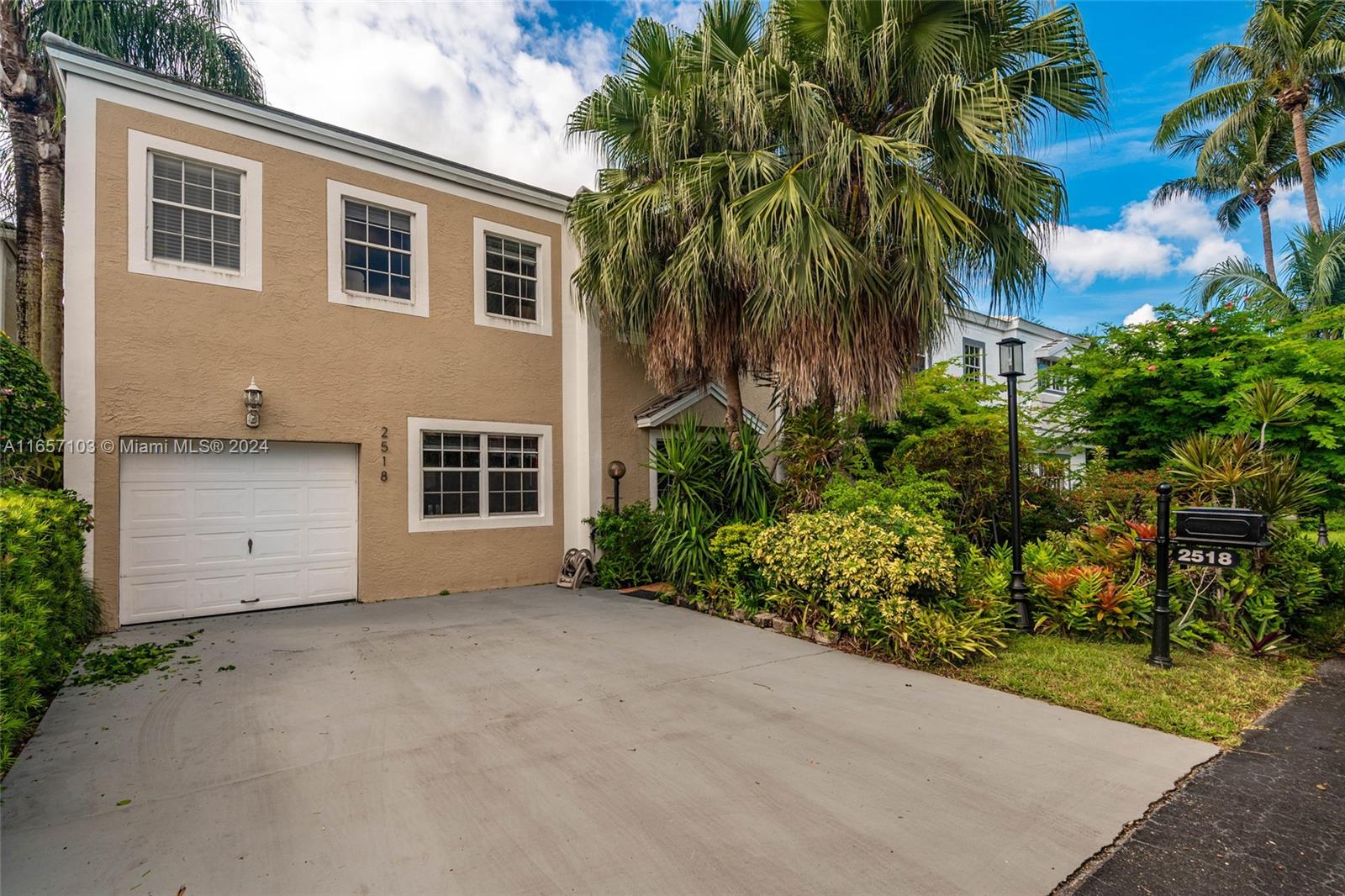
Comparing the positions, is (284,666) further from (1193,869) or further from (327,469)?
(1193,869)

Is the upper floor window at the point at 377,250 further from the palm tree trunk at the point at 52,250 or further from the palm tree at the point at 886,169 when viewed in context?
the palm tree at the point at 886,169

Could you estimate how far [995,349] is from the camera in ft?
53.6

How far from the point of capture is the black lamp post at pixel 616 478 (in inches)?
404

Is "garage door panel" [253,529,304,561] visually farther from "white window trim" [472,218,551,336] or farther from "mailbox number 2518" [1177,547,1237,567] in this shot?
"mailbox number 2518" [1177,547,1237,567]

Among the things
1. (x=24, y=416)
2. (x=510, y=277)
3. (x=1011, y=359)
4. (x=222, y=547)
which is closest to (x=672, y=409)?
(x=510, y=277)

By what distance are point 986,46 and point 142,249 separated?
10.0 meters

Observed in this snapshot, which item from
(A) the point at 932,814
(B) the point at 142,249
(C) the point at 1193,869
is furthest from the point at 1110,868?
(B) the point at 142,249

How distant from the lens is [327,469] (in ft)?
27.0

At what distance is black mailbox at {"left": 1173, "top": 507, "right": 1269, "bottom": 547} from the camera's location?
534 centimetres

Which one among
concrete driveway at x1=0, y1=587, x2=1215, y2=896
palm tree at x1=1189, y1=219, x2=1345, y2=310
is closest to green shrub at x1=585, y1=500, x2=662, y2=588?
concrete driveway at x1=0, y1=587, x2=1215, y2=896

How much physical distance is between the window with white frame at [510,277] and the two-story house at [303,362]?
4 cm

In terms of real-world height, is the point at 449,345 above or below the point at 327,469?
above

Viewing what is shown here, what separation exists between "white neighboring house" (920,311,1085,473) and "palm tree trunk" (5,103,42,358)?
1657 centimetres

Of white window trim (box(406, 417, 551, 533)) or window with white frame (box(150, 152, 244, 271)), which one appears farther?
white window trim (box(406, 417, 551, 533))
